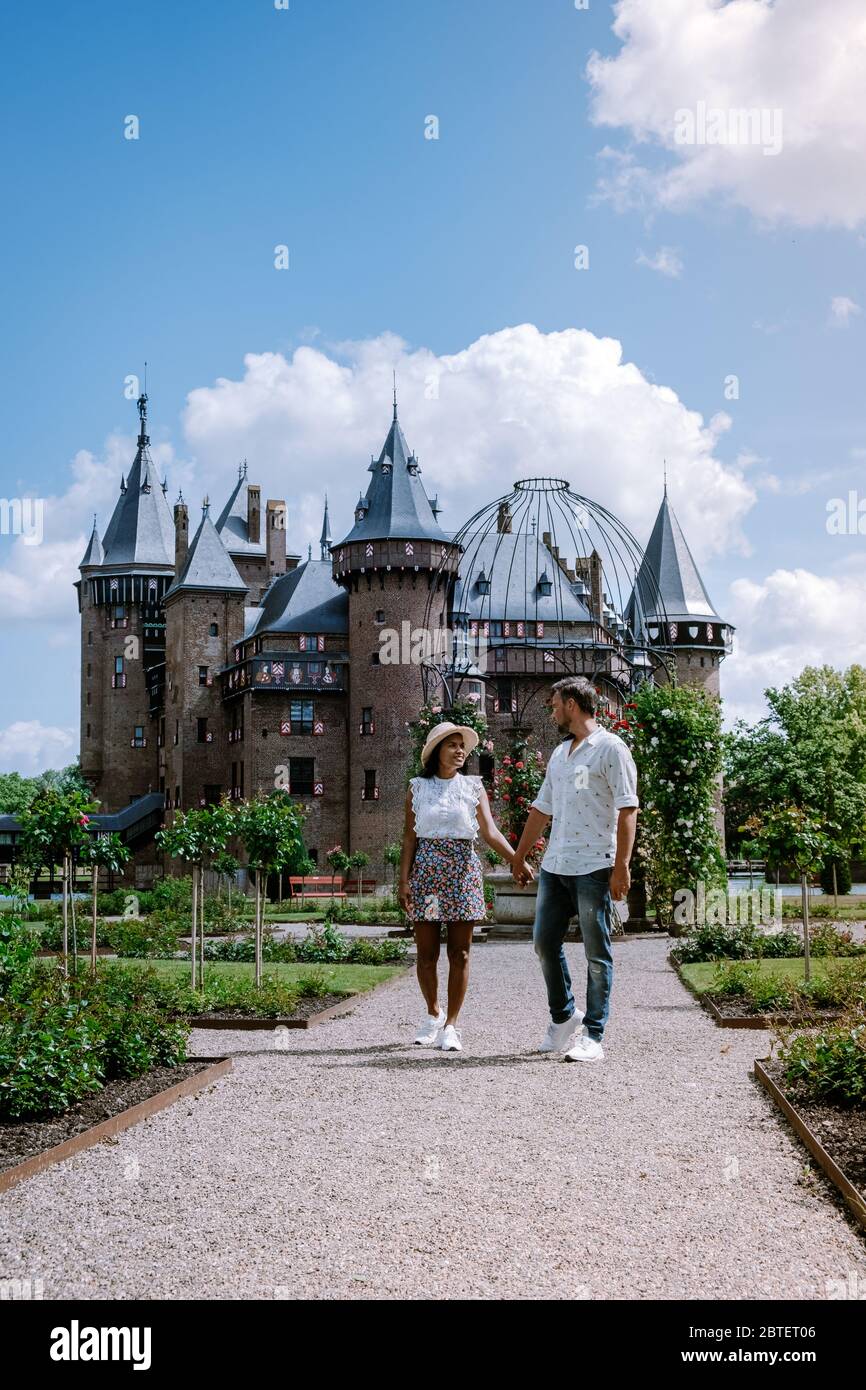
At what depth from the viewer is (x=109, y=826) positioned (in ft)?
209

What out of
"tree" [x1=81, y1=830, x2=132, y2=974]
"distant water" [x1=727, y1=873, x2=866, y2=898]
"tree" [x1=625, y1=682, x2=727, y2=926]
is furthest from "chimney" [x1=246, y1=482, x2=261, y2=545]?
"tree" [x1=81, y1=830, x2=132, y2=974]

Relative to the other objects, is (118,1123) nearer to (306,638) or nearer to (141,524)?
(306,638)

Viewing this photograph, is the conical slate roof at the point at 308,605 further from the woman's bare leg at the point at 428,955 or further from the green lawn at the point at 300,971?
the woman's bare leg at the point at 428,955

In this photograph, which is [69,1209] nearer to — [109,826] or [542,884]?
[542,884]

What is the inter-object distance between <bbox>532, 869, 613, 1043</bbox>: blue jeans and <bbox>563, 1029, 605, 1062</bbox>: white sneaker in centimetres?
5

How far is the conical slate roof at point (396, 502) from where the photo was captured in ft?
181

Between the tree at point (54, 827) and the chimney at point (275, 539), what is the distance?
56.4 meters

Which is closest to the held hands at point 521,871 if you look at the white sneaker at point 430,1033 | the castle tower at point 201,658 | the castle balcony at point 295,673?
the white sneaker at point 430,1033

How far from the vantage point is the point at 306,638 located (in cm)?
5850

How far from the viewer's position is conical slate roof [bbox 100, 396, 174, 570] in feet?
228

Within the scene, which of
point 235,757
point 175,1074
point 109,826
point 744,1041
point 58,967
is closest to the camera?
point 175,1074

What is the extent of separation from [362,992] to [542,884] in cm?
524

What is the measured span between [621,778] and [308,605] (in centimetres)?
5303
